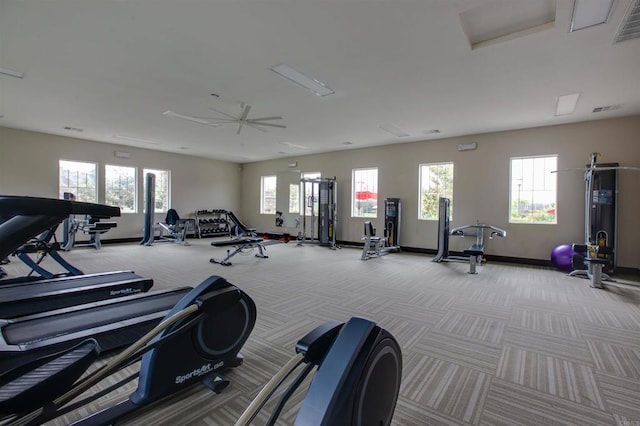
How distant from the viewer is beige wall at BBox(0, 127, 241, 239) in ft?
23.8

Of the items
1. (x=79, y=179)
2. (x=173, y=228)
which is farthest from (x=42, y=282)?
(x=173, y=228)

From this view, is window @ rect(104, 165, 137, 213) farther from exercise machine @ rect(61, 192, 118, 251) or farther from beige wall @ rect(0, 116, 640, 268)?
exercise machine @ rect(61, 192, 118, 251)

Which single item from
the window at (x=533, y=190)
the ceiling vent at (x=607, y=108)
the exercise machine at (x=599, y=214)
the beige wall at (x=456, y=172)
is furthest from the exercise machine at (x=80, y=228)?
the ceiling vent at (x=607, y=108)

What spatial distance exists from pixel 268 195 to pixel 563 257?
29.4ft

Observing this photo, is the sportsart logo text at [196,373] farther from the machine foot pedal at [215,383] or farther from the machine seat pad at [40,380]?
the machine seat pad at [40,380]

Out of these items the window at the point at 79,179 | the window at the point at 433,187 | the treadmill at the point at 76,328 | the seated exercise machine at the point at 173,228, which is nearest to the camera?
the treadmill at the point at 76,328

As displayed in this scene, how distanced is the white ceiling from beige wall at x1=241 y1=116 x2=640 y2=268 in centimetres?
47

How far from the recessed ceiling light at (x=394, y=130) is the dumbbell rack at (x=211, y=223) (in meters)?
6.34

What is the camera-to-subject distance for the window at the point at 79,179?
802cm

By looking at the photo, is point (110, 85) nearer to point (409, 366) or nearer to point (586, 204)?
point (409, 366)

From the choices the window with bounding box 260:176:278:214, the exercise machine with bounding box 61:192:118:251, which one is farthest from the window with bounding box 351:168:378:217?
the exercise machine with bounding box 61:192:118:251

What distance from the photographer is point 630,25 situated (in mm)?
2877

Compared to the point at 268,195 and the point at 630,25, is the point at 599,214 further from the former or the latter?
the point at 268,195

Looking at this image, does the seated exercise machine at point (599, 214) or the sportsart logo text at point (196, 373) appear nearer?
the sportsart logo text at point (196, 373)
